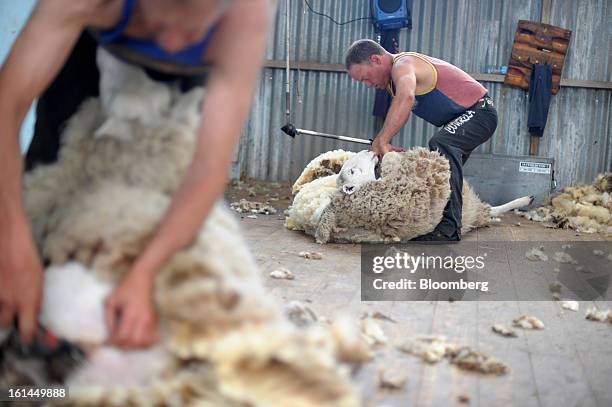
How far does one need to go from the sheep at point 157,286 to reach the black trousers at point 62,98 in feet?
0.19

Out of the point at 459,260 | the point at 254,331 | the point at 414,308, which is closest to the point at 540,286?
the point at 459,260

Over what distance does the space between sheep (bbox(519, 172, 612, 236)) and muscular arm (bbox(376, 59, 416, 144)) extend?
2.37 meters

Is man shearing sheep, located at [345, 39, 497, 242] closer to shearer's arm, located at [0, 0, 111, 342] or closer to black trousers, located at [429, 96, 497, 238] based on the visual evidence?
black trousers, located at [429, 96, 497, 238]

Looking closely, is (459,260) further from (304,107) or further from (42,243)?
(304,107)

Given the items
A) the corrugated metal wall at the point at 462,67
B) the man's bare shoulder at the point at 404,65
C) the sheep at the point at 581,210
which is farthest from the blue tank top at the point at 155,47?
the corrugated metal wall at the point at 462,67

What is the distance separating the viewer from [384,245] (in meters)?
5.51

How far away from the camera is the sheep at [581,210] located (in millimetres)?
6991

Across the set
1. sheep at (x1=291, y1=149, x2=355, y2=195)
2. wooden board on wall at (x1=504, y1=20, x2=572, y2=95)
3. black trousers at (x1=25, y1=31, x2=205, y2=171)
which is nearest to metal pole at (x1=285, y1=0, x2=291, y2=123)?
sheep at (x1=291, y1=149, x2=355, y2=195)

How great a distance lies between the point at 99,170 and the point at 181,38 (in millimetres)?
454

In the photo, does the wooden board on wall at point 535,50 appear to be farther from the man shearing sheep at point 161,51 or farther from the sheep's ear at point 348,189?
the man shearing sheep at point 161,51

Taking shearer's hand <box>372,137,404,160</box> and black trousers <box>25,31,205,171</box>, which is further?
shearer's hand <box>372,137,404,160</box>

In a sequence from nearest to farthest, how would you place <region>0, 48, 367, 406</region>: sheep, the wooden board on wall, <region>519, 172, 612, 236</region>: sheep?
<region>0, 48, 367, 406</region>: sheep < <region>519, 172, 612, 236</region>: sheep < the wooden board on wall

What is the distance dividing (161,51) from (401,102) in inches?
177

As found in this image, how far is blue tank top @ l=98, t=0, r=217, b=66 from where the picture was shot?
1.70 metres
